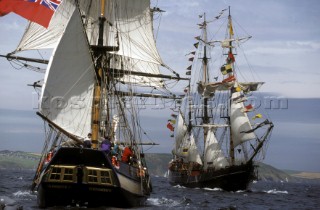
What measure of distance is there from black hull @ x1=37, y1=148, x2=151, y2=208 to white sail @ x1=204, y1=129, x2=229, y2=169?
45048 millimetres

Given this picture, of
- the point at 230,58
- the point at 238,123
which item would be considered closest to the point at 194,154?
the point at 238,123

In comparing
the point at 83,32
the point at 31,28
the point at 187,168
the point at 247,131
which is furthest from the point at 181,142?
the point at 83,32

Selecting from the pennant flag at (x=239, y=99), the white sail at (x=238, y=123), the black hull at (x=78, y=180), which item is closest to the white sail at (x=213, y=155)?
the white sail at (x=238, y=123)

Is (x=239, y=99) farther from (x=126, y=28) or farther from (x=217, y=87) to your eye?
(x=126, y=28)

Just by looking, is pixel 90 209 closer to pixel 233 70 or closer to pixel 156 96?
pixel 156 96

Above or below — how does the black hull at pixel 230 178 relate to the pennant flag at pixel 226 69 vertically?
below

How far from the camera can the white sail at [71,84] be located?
23.5 meters

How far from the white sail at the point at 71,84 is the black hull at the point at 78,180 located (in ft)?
7.75

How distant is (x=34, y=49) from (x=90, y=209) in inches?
562

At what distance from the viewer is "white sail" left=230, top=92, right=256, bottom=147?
65.2m

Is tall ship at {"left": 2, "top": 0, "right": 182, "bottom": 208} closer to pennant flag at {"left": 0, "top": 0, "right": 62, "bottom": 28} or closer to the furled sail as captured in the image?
pennant flag at {"left": 0, "top": 0, "right": 62, "bottom": 28}

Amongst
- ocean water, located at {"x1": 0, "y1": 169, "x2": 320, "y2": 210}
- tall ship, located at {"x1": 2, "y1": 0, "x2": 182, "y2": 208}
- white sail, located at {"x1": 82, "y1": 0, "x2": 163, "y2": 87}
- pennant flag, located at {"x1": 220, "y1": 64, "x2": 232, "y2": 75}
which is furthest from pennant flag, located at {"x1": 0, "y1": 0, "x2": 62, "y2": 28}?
pennant flag, located at {"x1": 220, "y1": 64, "x2": 232, "y2": 75}

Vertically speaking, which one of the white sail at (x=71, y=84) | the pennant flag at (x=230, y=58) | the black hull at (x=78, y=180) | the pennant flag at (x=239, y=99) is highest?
the pennant flag at (x=230, y=58)

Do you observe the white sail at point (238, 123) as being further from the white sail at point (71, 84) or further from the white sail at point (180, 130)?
the white sail at point (71, 84)
